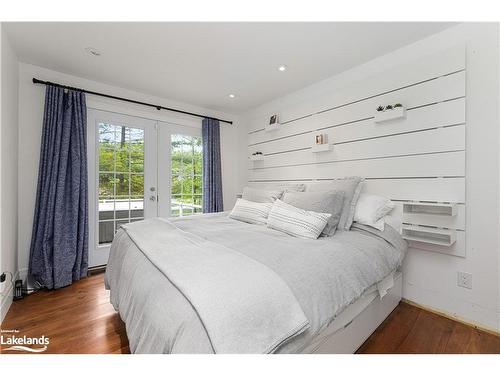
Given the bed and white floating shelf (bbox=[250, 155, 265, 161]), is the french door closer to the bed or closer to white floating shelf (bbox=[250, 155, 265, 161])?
white floating shelf (bbox=[250, 155, 265, 161])

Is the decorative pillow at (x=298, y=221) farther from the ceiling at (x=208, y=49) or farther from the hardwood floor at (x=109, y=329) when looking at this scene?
the ceiling at (x=208, y=49)

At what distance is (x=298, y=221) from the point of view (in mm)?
1810

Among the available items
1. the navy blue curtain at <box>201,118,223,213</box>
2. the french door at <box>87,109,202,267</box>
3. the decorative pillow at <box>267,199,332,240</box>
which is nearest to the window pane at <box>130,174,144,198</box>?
the french door at <box>87,109,202,267</box>

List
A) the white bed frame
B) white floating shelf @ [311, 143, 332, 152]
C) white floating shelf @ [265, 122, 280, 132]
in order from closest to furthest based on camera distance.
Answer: the white bed frame
white floating shelf @ [311, 143, 332, 152]
white floating shelf @ [265, 122, 280, 132]

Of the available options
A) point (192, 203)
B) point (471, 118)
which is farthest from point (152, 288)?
point (192, 203)

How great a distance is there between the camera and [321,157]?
2.82 m

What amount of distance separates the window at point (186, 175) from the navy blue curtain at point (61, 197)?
111 cm

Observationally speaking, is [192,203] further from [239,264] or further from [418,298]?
[418,298]

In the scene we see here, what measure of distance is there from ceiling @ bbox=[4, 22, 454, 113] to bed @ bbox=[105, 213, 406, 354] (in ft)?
5.19

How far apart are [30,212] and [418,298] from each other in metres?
3.83

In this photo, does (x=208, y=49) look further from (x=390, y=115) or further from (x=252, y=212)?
(x=390, y=115)

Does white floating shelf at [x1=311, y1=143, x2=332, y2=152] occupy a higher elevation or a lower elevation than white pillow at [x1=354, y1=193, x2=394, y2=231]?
higher

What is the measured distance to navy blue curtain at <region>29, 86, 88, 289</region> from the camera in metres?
2.41

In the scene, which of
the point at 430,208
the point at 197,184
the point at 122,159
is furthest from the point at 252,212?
the point at 122,159
